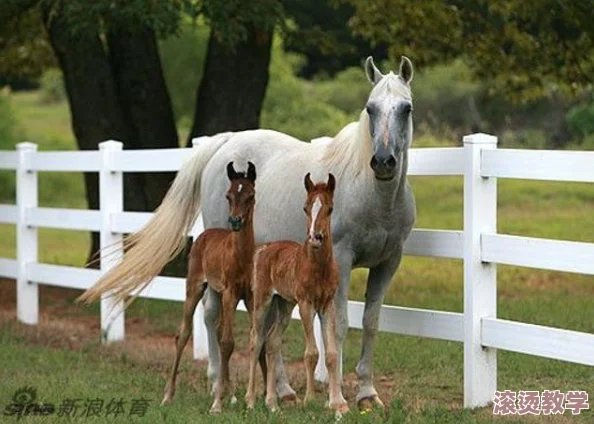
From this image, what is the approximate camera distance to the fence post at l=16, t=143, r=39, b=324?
12.2 metres

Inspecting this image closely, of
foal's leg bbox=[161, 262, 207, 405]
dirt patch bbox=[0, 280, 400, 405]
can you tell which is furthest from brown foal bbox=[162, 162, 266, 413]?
dirt patch bbox=[0, 280, 400, 405]

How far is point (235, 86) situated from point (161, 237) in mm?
5047

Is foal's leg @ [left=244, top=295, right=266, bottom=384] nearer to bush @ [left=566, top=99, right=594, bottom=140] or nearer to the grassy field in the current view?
the grassy field

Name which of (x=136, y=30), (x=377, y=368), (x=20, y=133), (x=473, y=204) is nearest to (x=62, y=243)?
(x=20, y=133)

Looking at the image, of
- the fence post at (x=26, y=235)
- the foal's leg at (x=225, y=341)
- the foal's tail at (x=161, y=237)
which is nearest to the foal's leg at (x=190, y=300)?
the foal's leg at (x=225, y=341)

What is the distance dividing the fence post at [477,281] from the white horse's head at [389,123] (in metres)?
0.65

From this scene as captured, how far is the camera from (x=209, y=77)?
44.4ft

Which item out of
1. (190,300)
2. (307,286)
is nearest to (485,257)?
(307,286)

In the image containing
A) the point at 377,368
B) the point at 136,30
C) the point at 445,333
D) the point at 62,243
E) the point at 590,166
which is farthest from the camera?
the point at 62,243

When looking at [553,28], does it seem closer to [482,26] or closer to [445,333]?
[482,26]

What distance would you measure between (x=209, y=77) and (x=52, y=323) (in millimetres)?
3086

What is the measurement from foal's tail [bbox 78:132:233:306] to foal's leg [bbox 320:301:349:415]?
1.76m

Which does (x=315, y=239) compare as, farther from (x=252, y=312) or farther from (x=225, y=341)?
(x=225, y=341)

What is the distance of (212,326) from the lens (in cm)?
819
